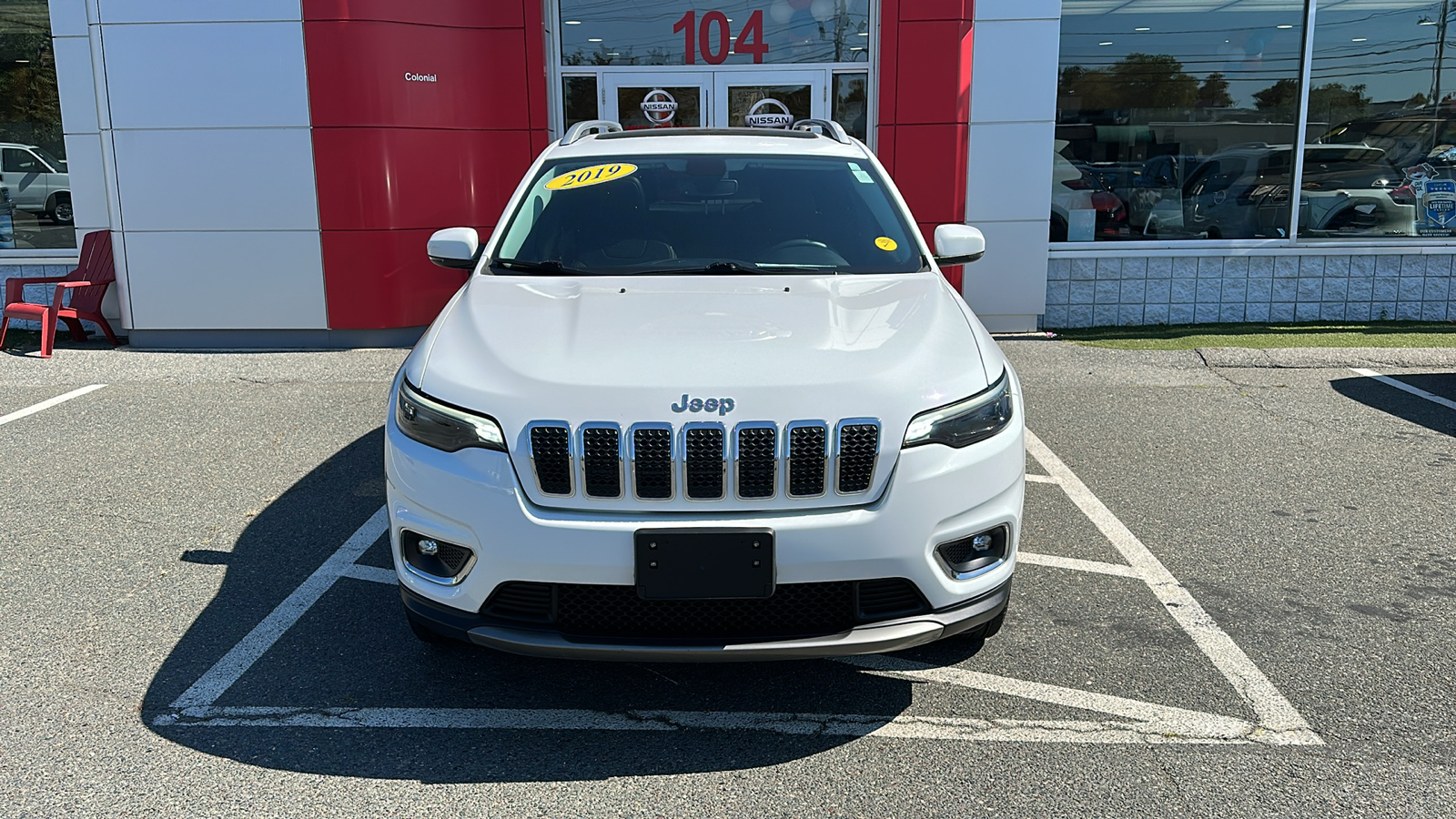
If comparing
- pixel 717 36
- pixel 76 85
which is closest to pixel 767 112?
pixel 717 36

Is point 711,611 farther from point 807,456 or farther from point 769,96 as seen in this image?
point 769,96

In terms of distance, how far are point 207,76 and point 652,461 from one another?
7777mm

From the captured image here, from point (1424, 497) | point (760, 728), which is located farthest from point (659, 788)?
point (1424, 497)

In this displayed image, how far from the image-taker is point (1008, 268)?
9.80 m

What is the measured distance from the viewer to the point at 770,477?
118 inches

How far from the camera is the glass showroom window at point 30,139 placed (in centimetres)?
1030

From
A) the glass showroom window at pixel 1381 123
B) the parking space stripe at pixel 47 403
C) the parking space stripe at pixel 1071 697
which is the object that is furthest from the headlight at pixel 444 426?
the glass showroom window at pixel 1381 123

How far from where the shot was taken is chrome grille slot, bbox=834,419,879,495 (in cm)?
300

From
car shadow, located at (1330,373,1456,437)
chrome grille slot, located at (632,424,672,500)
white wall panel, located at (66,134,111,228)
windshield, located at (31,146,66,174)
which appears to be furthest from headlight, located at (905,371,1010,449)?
windshield, located at (31,146,66,174)

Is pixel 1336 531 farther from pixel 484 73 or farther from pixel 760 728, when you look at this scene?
pixel 484 73

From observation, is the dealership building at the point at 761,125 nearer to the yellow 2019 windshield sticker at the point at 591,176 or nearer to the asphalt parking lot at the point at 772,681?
the asphalt parking lot at the point at 772,681

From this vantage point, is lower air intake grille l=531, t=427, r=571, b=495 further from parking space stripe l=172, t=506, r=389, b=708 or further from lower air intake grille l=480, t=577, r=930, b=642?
parking space stripe l=172, t=506, r=389, b=708

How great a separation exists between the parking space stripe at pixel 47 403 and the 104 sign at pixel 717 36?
5.57 m

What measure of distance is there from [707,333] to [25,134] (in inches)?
401
